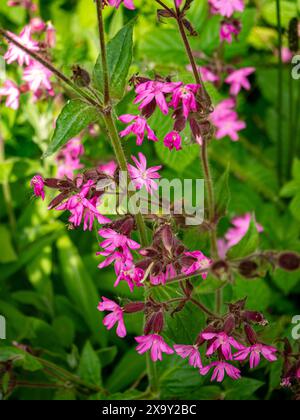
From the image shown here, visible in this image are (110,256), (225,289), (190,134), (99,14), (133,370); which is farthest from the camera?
(133,370)

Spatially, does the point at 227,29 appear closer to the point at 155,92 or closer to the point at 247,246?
the point at 155,92

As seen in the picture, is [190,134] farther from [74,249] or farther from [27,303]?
[27,303]

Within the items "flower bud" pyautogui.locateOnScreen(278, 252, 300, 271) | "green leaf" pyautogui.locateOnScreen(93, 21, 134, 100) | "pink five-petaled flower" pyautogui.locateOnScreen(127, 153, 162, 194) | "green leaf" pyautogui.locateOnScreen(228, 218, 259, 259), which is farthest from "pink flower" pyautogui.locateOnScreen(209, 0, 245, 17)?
"flower bud" pyautogui.locateOnScreen(278, 252, 300, 271)

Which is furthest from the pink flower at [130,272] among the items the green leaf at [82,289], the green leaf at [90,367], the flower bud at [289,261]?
the green leaf at [82,289]

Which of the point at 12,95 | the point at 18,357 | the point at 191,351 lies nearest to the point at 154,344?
the point at 191,351

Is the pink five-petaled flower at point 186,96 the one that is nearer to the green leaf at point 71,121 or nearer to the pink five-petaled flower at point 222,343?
the green leaf at point 71,121
